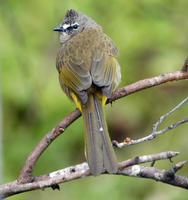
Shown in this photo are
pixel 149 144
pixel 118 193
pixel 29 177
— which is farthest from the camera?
pixel 149 144

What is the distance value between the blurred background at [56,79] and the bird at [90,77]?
42 cm

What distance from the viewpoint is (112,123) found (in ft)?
20.7

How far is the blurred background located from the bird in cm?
42

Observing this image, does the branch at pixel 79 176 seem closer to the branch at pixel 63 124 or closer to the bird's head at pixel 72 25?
the branch at pixel 63 124

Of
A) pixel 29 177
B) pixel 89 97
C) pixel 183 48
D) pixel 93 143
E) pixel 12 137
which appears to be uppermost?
pixel 183 48

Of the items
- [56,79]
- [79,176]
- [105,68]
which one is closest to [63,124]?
[79,176]

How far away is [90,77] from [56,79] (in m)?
2.12

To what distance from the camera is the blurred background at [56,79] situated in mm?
5375

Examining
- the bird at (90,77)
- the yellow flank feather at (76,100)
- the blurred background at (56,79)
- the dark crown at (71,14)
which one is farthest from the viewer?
the blurred background at (56,79)

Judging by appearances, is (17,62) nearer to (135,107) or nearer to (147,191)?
(135,107)

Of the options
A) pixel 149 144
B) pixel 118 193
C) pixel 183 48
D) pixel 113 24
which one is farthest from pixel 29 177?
pixel 183 48

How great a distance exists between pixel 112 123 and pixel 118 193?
198 centimetres

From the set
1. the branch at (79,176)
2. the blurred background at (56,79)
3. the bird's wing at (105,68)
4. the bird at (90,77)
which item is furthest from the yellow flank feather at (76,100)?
the blurred background at (56,79)

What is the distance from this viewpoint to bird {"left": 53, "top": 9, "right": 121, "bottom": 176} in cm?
303
